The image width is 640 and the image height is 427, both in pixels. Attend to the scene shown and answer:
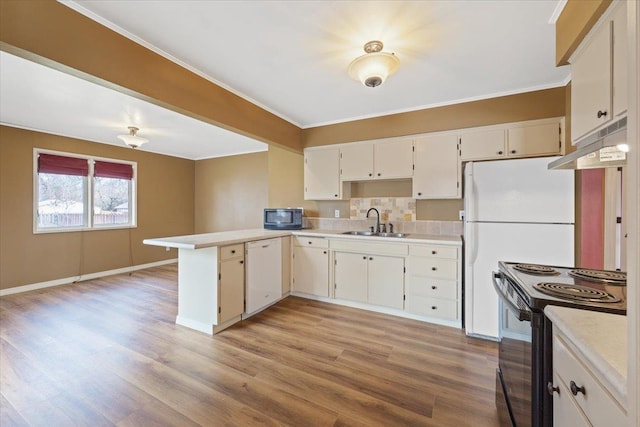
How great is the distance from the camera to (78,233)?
4.57 meters

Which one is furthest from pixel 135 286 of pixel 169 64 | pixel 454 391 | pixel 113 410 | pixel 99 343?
pixel 454 391

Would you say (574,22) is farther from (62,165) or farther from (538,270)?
(62,165)

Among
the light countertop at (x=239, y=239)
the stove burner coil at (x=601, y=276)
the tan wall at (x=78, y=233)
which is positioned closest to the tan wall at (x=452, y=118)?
the light countertop at (x=239, y=239)

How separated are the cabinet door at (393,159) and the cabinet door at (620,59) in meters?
2.08

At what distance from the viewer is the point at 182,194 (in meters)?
6.23

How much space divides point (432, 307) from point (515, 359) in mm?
1561

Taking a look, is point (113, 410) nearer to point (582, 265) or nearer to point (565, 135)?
point (582, 265)

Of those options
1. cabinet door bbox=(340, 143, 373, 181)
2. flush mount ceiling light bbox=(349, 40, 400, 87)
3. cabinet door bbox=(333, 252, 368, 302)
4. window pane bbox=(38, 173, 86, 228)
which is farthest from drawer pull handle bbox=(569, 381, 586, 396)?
window pane bbox=(38, 173, 86, 228)

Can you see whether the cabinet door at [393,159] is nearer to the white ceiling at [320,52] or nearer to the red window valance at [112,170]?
the white ceiling at [320,52]

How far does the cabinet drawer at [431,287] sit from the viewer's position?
9.07 ft

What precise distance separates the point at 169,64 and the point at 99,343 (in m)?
2.56

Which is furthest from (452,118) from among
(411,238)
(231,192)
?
(231,192)

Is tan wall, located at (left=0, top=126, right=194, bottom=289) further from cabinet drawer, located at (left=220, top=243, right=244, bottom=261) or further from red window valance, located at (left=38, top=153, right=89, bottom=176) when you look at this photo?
cabinet drawer, located at (left=220, top=243, right=244, bottom=261)

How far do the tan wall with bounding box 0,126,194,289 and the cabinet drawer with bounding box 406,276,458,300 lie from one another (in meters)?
5.24
